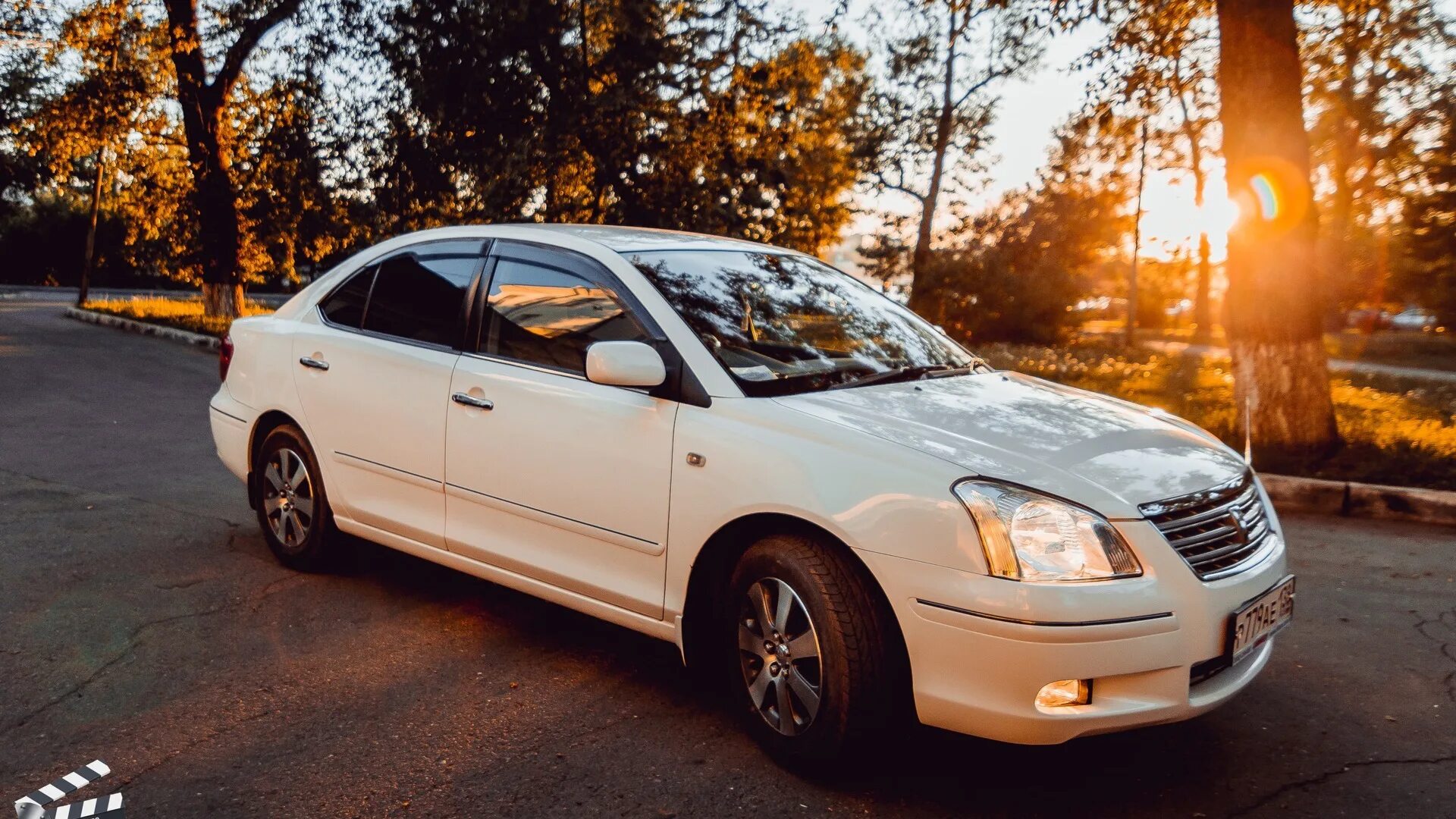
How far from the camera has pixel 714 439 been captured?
11.6 ft

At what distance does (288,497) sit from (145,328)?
16.8m

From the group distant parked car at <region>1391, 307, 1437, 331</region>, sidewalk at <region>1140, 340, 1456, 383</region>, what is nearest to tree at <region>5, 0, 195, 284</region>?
sidewalk at <region>1140, 340, 1456, 383</region>

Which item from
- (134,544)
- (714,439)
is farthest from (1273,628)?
(134,544)

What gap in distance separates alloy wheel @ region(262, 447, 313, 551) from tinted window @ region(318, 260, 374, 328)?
64 cm

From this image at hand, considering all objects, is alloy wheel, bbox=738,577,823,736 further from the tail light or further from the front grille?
the tail light

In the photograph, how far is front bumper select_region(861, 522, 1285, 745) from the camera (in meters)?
2.95

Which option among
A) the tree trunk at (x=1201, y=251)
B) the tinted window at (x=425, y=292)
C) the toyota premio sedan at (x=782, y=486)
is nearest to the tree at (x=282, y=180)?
the tinted window at (x=425, y=292)

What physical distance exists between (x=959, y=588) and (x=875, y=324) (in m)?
1.70

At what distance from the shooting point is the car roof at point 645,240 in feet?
14.2

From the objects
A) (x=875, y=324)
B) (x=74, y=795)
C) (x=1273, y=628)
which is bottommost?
(x=74, y=795)

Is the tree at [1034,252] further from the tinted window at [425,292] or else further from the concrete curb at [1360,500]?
the tinted window at [425,292]

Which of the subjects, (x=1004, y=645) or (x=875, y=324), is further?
(x=875, y=324)

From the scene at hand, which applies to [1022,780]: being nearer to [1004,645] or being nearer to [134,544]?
[1004,645]

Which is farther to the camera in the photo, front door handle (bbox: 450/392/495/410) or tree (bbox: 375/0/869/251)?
tree (bbox: 375/0/869/251)
